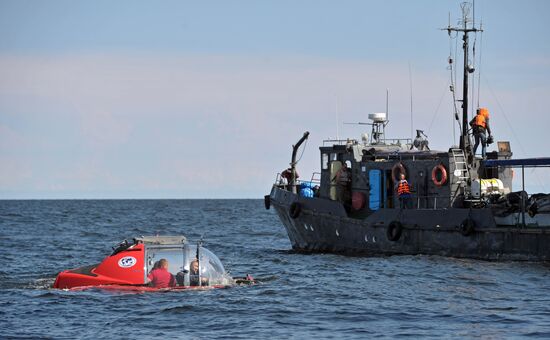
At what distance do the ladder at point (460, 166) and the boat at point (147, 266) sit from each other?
12.1 metres

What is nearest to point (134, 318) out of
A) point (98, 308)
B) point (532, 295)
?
point (98, 308)

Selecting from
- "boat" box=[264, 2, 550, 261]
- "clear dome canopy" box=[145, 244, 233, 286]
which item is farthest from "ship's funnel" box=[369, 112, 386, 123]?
"clear dome canopy" box=[145, 244, 233, 286]

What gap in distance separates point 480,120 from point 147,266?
16113 mm

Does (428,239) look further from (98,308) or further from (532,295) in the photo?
(98,308)

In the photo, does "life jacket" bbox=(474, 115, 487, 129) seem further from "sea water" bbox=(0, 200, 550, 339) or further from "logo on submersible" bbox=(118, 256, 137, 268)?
"logo on submersible" bbox=(118, 256, 137, 268)

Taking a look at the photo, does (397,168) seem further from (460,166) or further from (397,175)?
(460,166)

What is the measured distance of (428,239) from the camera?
34.5m

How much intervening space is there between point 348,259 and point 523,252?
679 centimetres

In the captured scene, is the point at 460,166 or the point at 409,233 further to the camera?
the point at 409,233

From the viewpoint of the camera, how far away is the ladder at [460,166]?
1364 inches

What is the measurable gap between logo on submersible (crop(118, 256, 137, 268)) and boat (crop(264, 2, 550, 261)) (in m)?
12.5

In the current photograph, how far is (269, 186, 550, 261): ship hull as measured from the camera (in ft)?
104

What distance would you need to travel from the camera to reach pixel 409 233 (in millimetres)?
35125

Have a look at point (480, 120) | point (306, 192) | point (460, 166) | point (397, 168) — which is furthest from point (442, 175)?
point (306, 192)
